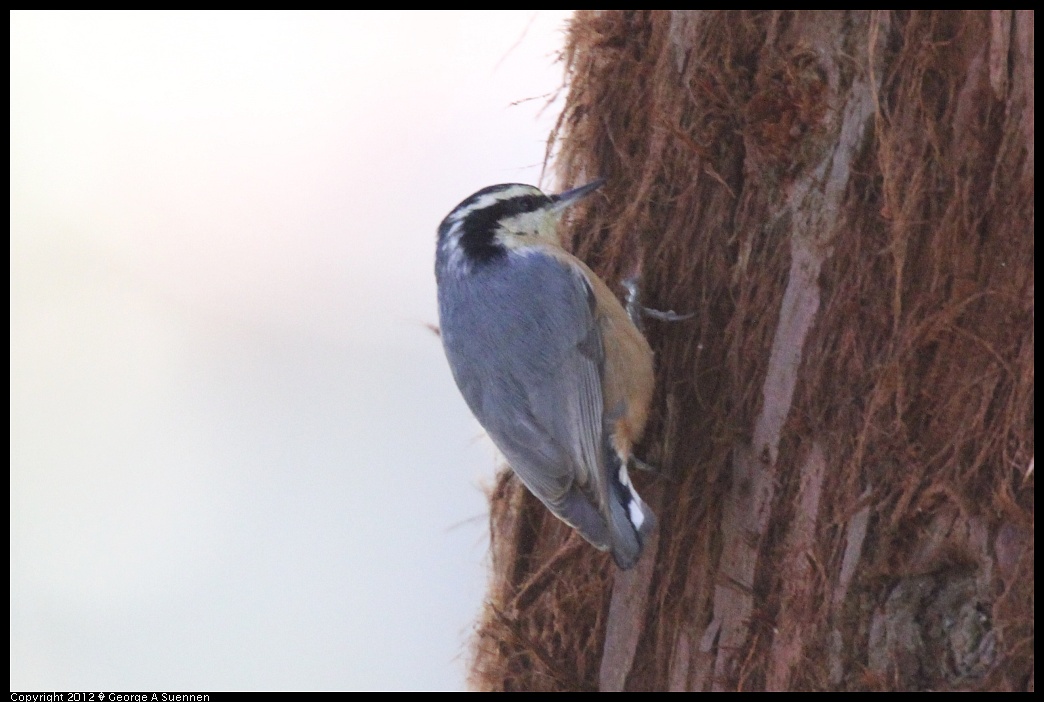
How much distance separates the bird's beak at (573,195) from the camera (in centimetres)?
209

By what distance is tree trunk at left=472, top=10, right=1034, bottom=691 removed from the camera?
1.54m

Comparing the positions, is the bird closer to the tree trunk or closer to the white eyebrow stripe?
the white eyebrow stripe

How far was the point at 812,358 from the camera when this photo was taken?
175cm

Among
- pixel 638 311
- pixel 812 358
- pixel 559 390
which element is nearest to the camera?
pixel 812 358

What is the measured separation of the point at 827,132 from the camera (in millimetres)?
1788

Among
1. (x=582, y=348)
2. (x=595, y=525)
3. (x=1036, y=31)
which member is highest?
(x=1036, y=31)

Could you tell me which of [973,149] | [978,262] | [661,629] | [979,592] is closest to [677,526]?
[661,629]

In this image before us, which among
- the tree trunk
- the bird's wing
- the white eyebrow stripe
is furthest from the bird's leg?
the white eyebrow stripe

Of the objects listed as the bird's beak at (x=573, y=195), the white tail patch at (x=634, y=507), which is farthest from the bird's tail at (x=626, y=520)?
the bird's beak at (x=573, y=195)

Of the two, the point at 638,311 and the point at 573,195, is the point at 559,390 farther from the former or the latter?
the point at 573,195

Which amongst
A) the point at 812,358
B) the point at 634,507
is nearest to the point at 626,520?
the point at 634,507

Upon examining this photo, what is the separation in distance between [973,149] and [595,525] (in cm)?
94

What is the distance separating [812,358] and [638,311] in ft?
1.48
